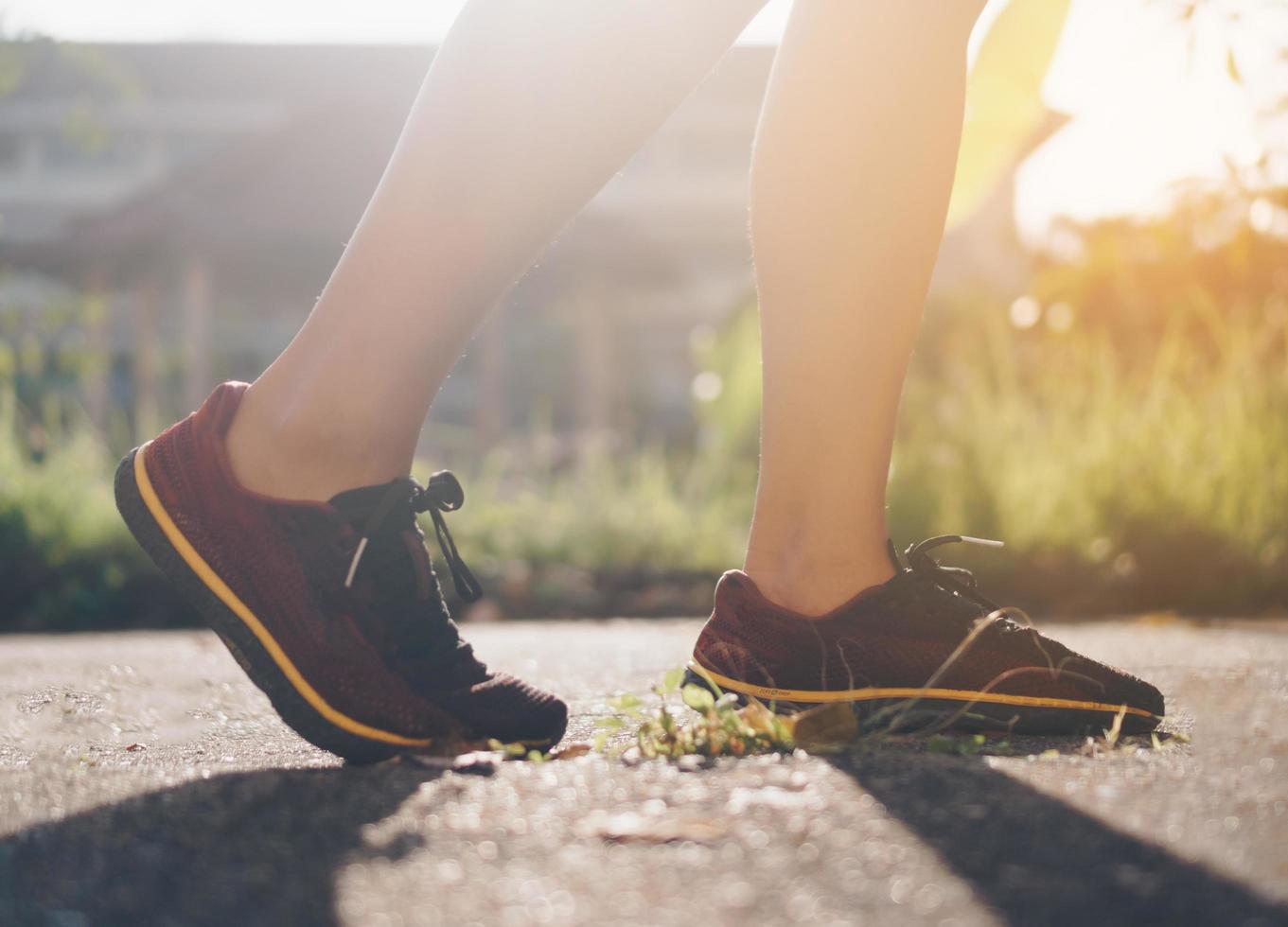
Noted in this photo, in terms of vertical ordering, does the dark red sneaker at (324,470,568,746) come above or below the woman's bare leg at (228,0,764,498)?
below

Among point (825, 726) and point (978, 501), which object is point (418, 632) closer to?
point (825, 726)

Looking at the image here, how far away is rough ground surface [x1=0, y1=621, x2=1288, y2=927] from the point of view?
74cm

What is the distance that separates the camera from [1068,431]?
4.51 metres

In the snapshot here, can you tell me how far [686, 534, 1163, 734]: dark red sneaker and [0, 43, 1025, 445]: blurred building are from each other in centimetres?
395

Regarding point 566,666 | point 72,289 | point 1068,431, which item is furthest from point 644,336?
point 566,666

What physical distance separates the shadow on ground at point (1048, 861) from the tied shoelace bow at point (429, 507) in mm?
513

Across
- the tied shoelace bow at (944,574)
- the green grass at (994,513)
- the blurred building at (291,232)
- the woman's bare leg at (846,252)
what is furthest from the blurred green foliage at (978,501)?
the woman's bare leg at (846,252)

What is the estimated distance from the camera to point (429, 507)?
1.28 meters

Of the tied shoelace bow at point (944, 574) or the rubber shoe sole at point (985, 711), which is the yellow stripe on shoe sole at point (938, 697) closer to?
the rubber shoe sole at point (985, 711)

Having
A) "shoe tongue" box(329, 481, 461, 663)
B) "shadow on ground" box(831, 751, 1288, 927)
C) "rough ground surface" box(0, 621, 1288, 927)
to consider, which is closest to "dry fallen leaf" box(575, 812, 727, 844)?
"rough ground surface" box(0, 621, 1288, 927)

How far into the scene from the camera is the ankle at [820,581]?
1.35 metres

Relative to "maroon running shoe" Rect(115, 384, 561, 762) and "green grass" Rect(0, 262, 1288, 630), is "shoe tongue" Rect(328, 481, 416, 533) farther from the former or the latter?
"green grass" Rect(0, 262, 1288, 630)

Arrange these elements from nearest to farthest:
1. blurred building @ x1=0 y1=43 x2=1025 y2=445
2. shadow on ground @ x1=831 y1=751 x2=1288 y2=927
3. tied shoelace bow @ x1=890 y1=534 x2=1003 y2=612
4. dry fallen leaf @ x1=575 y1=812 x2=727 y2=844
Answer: shadow on ground @ x1=831 y1=751 x2=1288 y2=927, dry fallen leaf @ x1=575 y1=812 x2=727 y2=844, tied shoelace bow @ x1=890 y1=534 x2=1003 y2=612, blurred building @ x1=0 y1=43 x2=1025 y2=445

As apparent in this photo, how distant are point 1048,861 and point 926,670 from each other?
1.75ft
